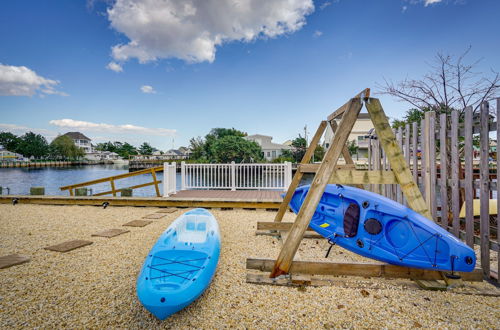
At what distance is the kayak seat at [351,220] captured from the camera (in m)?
2.62

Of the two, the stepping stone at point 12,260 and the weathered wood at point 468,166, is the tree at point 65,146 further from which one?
the weathered wood at point 468,166

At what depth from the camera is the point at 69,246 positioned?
3707 millimetres

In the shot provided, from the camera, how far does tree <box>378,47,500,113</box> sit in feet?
15.4

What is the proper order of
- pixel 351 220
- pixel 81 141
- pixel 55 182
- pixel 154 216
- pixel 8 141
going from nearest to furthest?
1. pixel 351 220
2. pixel 154 216
3. pixel 55 182
4. pixel 8 141
5. pixel 81 141

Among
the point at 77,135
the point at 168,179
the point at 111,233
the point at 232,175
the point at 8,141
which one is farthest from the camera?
the point at 77,135

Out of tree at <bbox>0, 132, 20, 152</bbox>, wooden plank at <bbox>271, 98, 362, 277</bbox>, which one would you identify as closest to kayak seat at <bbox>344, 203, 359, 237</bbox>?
wooden plank at <bbox>271, 98, 362, 277</bbox>

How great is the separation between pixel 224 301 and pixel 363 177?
1952 millimetres

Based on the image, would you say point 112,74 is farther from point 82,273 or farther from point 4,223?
point 82,273

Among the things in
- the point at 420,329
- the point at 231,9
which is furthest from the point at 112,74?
→ the point at 420,329

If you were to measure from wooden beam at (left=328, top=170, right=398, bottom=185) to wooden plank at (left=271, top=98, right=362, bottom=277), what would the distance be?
0.55ft

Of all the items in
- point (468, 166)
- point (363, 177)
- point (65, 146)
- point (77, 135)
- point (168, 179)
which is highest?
point (77, 135)

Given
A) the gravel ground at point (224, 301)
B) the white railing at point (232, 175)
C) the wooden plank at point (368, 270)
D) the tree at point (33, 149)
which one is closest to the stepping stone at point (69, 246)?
the gravel ground at point (224, 301)

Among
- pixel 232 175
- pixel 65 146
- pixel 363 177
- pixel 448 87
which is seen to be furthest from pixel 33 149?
pixel 448 87

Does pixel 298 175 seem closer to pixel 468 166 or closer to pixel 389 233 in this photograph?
pixel 389 233
